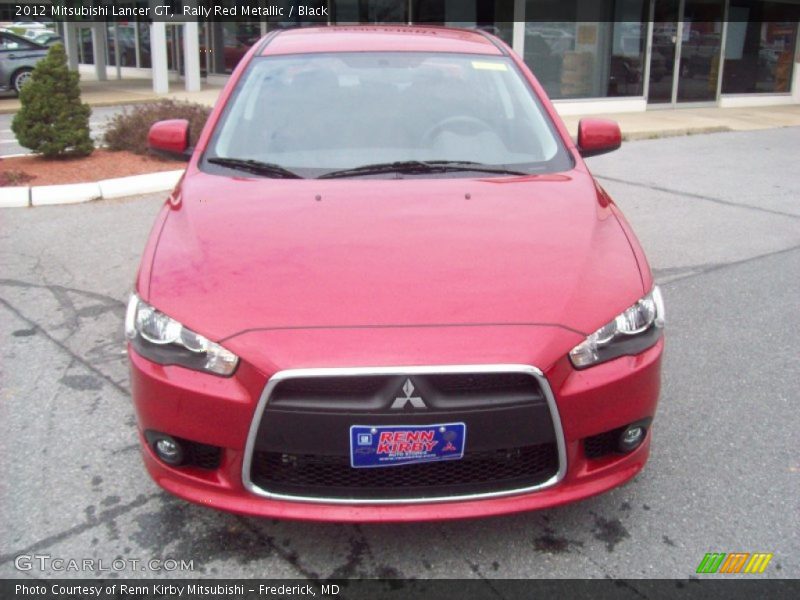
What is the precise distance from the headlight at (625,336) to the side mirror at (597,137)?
5.03ft

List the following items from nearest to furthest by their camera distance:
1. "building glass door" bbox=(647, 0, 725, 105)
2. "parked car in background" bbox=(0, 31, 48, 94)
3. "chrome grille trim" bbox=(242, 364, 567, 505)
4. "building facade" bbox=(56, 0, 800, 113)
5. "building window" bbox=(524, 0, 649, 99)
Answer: "chrome grille trim" bbox=(242, 364, 567, 505), "building window" bbox=(524, 0, 649, 99), "building facade" bbox=(56, 0, 800, 113), "building glass door" bbox=(647, 0, 725, 105), "parked car in background" bbox=(0, 31, 48, 94)

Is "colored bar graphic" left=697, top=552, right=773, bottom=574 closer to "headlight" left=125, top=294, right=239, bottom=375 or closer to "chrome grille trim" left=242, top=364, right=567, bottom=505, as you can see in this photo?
"chrome grille trim" left=242, top=364, right=567, bottom=505

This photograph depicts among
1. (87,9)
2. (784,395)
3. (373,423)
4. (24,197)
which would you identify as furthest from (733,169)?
(87,9)

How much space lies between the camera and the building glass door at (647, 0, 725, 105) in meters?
16.2

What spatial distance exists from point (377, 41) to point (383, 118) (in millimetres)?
684

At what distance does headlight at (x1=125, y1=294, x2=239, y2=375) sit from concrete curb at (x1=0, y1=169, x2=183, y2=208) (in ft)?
16.1

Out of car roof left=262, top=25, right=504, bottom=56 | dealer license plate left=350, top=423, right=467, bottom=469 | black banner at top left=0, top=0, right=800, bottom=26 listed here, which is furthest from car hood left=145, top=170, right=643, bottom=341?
black banner at top left=0, top=0, right=800, bottom=26

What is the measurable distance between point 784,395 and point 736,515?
1.20 meters

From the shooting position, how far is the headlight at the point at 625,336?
2369 millimetres

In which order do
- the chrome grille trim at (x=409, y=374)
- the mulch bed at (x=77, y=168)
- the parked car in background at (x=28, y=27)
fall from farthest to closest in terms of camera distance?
the parked car in background at (x=28, y=27) < the mulch bed at (x=77, y=168) < the chrome grille trim at (x=409, y=374)

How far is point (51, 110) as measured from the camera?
27.9 ft

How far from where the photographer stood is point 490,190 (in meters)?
3.18

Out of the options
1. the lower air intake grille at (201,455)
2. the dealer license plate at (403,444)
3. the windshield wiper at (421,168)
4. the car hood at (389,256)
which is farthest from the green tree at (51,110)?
the dealer license plate at (403,444)

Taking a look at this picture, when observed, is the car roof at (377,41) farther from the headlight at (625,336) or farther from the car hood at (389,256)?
the headlight at (625,336)
